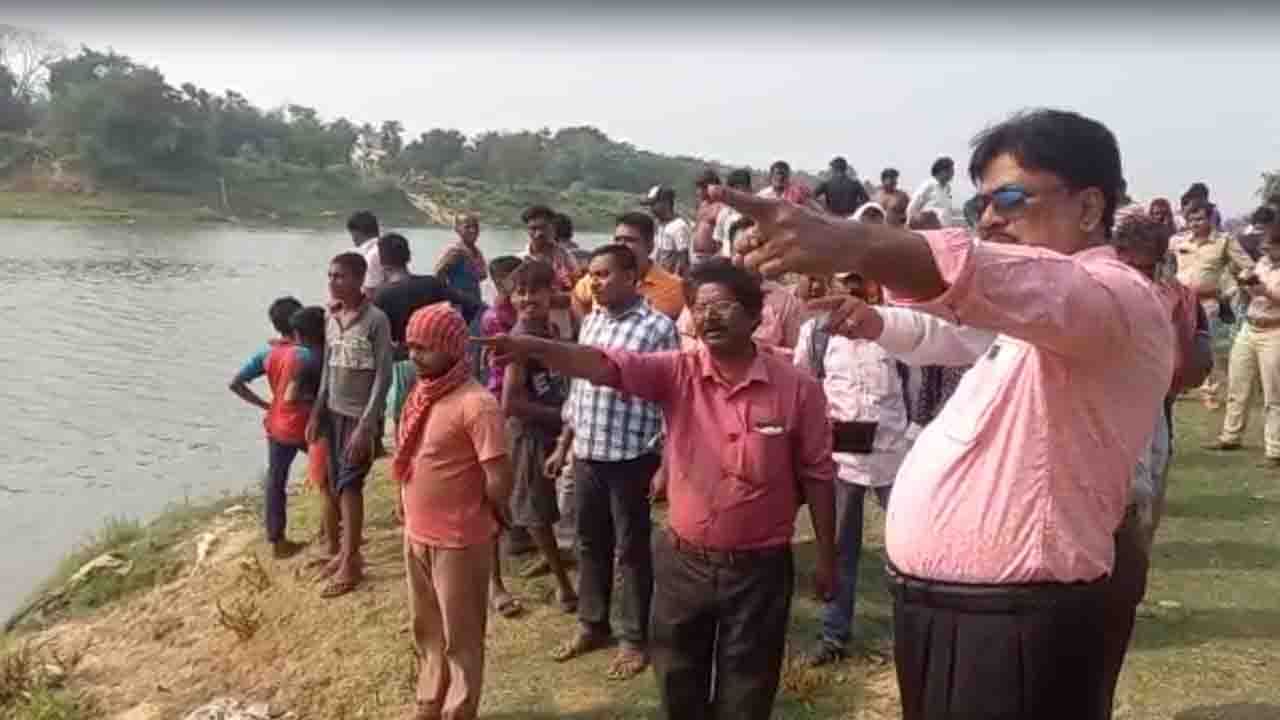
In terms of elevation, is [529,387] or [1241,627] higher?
[529,387]

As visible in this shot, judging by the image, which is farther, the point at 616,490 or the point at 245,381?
the point at 245,381

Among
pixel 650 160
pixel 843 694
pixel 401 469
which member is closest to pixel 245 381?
pixel 401 469

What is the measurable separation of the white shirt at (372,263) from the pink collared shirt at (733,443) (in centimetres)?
418

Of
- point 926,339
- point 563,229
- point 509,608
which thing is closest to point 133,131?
point 563,229

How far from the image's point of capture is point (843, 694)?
4.73 meters

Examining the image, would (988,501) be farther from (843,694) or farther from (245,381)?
(245,381)

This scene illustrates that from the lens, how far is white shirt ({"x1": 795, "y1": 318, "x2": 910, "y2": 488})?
15.5 feet

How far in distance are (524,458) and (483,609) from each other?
52.5 inches

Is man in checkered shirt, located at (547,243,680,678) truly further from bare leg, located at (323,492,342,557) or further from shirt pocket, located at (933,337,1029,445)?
shirt pocket, located at (933,337,1029,445)

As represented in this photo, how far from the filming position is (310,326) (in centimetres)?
678

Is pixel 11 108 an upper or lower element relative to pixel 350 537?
upper

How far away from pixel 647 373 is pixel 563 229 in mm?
4452

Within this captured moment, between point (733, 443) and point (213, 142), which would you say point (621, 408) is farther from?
point (213, 142)

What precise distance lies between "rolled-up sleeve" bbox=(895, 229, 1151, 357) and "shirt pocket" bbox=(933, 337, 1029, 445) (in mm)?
266
